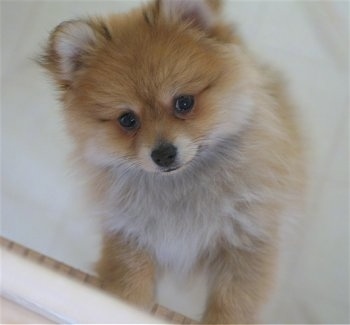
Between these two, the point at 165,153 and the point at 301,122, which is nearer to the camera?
the point at 165,153

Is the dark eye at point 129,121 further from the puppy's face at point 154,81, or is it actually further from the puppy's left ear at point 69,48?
the puppy's left ear at point 69,48

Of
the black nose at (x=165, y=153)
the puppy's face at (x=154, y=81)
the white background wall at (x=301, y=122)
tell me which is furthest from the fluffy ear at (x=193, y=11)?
the white background wall at (x=301, y=122)

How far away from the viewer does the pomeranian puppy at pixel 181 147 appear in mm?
1072

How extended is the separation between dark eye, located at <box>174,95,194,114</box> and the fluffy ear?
144mm

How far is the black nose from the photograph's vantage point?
106cm

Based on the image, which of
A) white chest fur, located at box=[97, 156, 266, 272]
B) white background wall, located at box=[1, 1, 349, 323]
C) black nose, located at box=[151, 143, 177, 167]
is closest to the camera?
black nose, located at box=[151, 143, 177, 167]

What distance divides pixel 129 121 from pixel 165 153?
10 cm

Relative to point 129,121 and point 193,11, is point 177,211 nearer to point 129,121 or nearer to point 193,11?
point 129,121

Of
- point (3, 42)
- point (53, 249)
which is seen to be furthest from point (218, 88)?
point (3, 42)

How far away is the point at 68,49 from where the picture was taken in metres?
1.11

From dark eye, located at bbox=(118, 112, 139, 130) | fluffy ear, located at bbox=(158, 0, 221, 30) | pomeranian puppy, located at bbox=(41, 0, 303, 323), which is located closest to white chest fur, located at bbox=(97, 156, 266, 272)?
pomeranian puppy, located at bbox=(41, 0, 303, 323)

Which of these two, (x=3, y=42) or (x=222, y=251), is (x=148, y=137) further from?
(x=3, y=42)

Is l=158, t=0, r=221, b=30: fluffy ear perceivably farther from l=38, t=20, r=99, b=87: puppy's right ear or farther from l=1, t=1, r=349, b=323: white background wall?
l=1, t=1, r=349, b=323: white background wall

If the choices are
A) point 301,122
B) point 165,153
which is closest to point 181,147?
point 165,153
